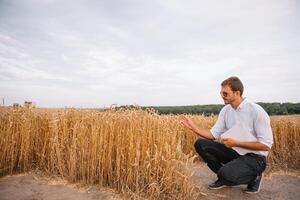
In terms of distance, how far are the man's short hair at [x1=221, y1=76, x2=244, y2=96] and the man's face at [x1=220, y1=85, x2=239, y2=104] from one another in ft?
0.15

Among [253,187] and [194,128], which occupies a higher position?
[194,128]

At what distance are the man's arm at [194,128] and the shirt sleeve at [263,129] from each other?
0.78m

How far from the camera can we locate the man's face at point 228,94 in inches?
159

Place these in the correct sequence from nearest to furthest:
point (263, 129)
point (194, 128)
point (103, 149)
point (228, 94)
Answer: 1. point (263, 129)
2. point (228, 94)
3. point (194, 128)
4. point (103, 149)

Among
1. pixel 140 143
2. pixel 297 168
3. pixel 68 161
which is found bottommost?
pixel 297 168

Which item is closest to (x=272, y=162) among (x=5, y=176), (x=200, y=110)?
(x=5, y=176)

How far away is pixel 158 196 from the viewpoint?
387cm

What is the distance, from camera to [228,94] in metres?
4.05

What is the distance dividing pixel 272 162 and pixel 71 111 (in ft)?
16.1

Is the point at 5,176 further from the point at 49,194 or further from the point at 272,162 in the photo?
the point at 272,162

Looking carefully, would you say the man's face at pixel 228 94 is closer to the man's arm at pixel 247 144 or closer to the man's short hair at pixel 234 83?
the man's short hair at pixel 234 83

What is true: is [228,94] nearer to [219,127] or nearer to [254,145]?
[219,127]

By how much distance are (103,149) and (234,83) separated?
2.23 meters

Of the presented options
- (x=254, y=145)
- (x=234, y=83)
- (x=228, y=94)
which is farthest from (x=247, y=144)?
(x=234, y=83)
